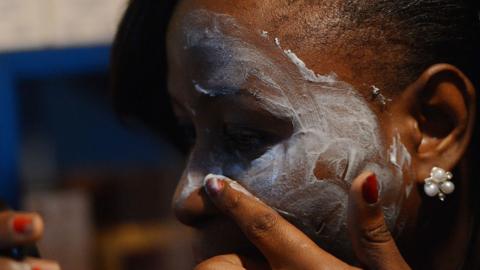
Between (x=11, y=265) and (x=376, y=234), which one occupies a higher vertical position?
(x=376, y=234)

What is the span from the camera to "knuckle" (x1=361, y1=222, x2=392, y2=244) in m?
0.75

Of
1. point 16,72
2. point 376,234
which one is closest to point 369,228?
point 376,234

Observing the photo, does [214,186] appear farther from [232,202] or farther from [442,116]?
[442,116]

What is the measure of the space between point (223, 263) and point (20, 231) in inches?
8.7

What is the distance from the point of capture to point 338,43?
852 mm

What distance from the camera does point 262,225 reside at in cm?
80

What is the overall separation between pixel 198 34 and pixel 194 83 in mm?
56

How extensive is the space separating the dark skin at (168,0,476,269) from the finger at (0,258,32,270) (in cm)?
18

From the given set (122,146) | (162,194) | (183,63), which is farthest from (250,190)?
(122,146)

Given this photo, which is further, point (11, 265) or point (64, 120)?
point (64, 120)

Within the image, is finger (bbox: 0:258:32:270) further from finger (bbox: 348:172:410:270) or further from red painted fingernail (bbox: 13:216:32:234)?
finger (bbox: 348:172:410:270)

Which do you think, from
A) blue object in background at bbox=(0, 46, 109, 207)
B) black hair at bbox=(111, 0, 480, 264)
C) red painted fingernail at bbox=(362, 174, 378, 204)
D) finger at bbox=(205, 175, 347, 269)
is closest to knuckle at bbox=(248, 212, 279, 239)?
finger at bbox=(205, 175, 347, 269)

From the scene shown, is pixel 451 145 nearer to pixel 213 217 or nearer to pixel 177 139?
pixel 213 217

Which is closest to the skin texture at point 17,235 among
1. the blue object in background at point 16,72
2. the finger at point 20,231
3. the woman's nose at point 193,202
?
the finger at point 20,231
